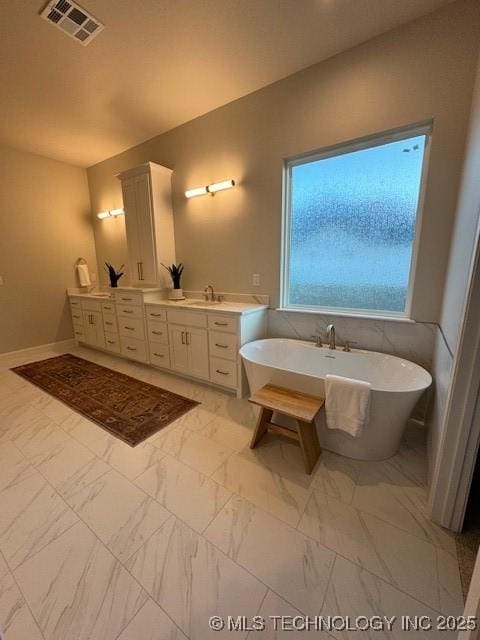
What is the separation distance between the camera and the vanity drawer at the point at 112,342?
355 centimetres

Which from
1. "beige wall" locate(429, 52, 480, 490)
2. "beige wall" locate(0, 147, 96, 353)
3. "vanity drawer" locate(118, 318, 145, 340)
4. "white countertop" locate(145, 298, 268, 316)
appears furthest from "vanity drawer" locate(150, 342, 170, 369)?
"beige wall" locate(429, 52, 480, 490)

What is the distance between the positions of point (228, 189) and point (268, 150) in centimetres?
55

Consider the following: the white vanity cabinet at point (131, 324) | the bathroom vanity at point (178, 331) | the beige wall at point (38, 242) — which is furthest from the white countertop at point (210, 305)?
the beige wall at point (38, 242)

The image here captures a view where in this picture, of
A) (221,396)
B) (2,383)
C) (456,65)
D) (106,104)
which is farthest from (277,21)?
(2,383)

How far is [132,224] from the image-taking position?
133 inches

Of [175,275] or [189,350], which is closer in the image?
[189,350]

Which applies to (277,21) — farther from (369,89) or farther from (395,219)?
(395,219)

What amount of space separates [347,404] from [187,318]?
1.75m

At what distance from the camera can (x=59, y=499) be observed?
4.77ft

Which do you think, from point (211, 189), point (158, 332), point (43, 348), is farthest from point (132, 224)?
point (43, 348)

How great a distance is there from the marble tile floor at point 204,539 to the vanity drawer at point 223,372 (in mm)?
624

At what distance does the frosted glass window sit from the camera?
2.03 m

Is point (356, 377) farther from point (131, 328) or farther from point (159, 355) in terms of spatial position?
point (131, 328)

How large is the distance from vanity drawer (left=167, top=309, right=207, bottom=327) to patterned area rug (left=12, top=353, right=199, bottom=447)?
0.74 metres
